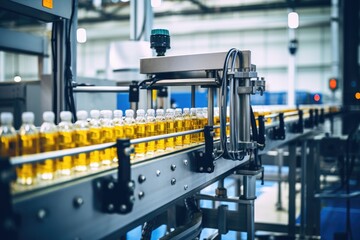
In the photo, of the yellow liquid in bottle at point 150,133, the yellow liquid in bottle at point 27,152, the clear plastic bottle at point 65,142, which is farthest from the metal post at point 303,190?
the yellow liquid in bottle at point 27,152

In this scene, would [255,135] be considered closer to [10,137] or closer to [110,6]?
[10,137]

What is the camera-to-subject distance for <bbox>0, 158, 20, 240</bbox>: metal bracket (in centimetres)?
64

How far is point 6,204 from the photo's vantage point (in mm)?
644

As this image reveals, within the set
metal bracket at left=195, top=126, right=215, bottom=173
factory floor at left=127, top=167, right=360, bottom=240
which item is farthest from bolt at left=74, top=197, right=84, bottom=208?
factory floor at left=127, top=167, right=360, bottom=240

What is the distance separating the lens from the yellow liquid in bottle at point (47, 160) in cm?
86

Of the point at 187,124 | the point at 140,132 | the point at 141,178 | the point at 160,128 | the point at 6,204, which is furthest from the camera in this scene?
the point at 187,124

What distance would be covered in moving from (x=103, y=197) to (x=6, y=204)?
0.90ft

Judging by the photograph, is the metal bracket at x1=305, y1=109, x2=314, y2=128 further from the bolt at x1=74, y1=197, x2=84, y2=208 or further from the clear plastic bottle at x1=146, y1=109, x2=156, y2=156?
the bolt at x1=74, y1=197, x2=84, y2=208

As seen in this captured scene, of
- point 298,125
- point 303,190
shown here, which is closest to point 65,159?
point 298,125

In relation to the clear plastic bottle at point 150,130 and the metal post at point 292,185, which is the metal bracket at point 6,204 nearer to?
the clear plastic bottle at point 150,130

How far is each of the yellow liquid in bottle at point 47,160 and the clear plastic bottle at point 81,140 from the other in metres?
0.06

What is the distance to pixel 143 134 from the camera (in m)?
1.28

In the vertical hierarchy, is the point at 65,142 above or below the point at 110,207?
above

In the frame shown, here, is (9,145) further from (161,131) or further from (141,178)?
(161,131)
